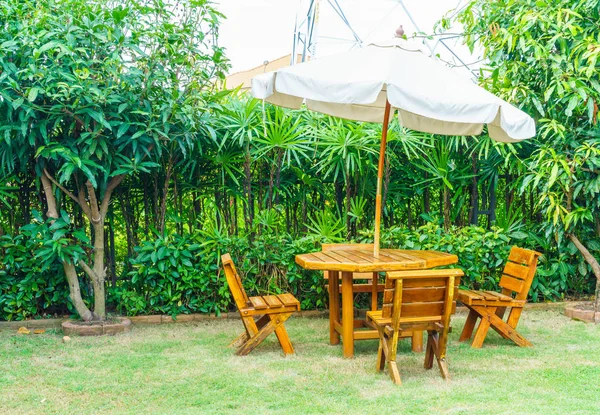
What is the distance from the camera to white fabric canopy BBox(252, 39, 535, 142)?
3.67 m

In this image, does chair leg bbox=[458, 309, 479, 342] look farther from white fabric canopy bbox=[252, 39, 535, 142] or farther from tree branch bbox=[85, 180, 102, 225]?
tree branch bbox=[85, 180, 102, 225]

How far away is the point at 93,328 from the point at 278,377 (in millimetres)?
1980

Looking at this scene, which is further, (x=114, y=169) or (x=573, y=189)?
(x=573, y=189)

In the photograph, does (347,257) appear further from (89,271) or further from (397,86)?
(89,271)

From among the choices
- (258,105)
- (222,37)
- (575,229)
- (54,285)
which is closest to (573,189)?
(575,229)

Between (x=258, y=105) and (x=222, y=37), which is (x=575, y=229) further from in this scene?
(x=222, y=37)

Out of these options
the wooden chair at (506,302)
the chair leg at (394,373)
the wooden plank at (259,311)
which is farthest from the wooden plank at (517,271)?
the wooden plank at (259,311)

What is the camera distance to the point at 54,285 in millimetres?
5316

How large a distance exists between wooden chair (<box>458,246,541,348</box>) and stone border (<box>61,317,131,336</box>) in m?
2.82

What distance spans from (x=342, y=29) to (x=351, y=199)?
11.6 metres

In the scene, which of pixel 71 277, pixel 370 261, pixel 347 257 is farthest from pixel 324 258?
pixel 71 277

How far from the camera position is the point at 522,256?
15.5 feet

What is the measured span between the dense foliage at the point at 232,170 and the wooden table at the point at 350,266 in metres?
1.03

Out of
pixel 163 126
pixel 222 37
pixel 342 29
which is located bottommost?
pixel 163 126
